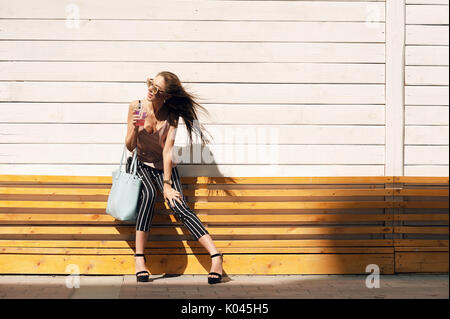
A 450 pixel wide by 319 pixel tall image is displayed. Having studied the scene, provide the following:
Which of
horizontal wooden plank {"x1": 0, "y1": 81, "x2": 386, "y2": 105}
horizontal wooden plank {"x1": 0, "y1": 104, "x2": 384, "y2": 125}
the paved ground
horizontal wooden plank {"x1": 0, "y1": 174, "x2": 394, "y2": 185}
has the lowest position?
the paved ground

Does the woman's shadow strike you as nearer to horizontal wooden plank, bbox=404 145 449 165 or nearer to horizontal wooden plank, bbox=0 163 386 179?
horizontal wooden plank, bbox=0 163 386 179

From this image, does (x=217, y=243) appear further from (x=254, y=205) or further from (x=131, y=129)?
(x=131, y=129)

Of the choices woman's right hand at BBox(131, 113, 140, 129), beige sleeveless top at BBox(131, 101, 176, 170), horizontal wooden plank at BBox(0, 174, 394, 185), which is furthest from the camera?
horizontal wooden plank at BBox(0, 174, 394, 185)

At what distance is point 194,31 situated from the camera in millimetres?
7770

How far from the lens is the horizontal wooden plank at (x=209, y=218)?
7.70 m

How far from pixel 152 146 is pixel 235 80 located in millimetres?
1029

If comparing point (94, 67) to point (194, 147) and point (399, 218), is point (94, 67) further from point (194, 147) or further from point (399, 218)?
point (399, 218)

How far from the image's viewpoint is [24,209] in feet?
25.3

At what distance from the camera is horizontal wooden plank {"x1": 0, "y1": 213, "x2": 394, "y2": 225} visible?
7.70 metres

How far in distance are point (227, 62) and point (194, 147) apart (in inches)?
34.2

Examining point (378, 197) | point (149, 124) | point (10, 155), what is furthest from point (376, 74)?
point (10, 155)

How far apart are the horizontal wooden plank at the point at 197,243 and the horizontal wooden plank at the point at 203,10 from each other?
2.12 metres

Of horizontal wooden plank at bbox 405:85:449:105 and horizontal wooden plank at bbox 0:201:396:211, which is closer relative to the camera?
horizontal wooden plank at bbox 0:201:396:211

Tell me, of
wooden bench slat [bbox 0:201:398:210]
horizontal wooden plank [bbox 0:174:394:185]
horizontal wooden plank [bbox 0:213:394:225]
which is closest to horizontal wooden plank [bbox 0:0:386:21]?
horizontal wooden plank [bbox 0:174:394:185]
